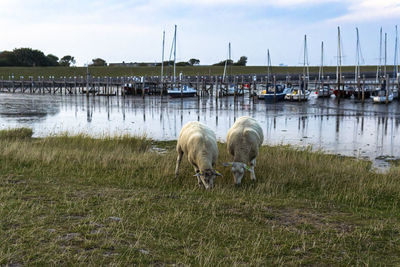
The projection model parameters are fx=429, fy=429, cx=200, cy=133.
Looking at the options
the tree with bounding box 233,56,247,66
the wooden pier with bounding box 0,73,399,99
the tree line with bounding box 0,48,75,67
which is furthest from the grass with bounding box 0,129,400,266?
the tree with bounding box 233,56,247,66

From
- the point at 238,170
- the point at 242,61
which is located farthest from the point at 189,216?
the point at 242,61

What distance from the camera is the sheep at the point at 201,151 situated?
10.8 m

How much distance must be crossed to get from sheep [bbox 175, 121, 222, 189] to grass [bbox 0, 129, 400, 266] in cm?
40

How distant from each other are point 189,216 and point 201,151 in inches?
147

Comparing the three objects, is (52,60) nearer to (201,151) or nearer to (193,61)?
(193,61)

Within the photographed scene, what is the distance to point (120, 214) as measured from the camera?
7770 millimetres

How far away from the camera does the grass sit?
19.9ft

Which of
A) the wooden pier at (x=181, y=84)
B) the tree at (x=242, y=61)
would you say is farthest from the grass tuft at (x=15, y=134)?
the tree at (x=242, y=61)

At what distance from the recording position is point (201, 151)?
1123cm

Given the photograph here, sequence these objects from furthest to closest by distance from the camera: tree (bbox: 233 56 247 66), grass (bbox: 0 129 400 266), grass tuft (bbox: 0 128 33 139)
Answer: tree (bbox: 233 56 247 66)
grass tuft (bbox: 0 128 33 139)
grass (bbox: 0 129 400 266)

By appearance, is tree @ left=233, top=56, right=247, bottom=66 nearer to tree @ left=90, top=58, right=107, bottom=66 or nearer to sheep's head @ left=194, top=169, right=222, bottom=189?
tree @ left=90, top=58, right=107, bottom=66

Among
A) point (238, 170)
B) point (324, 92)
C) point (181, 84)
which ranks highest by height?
point (181, 84)

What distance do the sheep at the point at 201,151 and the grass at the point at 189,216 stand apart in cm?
40

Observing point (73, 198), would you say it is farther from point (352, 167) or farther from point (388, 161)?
point (388, 161)
